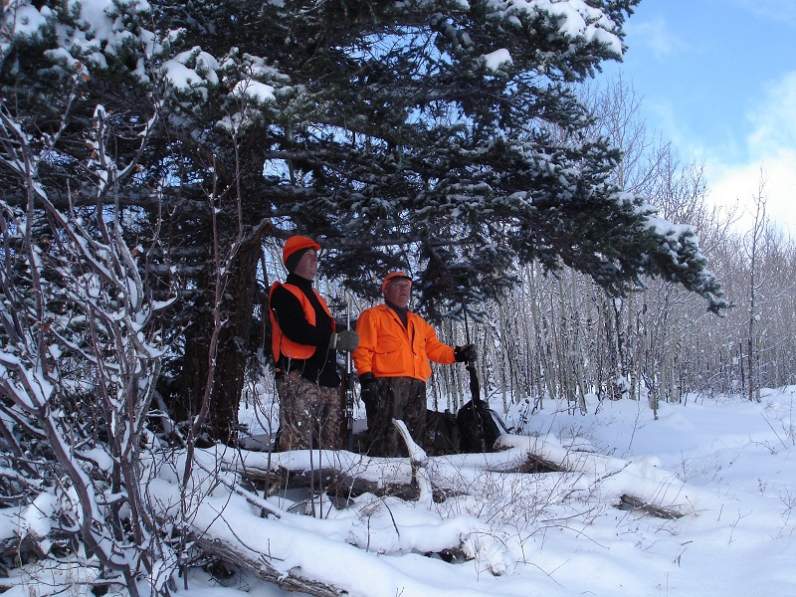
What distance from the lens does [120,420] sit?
8.82 ft

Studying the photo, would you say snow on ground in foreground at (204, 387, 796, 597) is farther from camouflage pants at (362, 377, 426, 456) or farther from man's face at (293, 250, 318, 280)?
man's face at (293, 250, 318, 280)

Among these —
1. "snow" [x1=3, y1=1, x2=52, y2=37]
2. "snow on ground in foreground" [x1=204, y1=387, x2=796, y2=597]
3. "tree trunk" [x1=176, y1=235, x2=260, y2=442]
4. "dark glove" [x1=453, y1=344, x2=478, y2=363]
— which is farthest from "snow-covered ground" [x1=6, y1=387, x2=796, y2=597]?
"snow" [x1=3, y1=1, x2=52, y2=37]

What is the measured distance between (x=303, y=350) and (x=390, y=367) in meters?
0.97

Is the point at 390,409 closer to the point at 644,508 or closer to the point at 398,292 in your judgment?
the point at 398,292

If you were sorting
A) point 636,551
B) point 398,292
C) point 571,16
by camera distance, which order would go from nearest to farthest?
point 636,551, point 571,16, point 398,292

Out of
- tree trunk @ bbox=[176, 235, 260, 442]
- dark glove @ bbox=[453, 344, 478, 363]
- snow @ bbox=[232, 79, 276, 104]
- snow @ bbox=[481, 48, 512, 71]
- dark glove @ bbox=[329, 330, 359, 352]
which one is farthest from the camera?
tree trunk @ bbox=[176, 235, 260, 442]

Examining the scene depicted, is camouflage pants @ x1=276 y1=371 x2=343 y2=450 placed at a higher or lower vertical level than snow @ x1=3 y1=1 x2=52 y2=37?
lower

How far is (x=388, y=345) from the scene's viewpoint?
5801 mm

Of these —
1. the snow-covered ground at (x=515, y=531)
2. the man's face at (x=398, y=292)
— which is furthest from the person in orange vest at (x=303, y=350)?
the man's face at (x=398, y=292)

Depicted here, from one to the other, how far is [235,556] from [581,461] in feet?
10.2

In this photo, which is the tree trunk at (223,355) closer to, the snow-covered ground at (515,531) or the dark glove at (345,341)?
the dark glove at (345,341)

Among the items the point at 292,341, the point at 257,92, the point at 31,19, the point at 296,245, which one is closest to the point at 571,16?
the point at 257,92

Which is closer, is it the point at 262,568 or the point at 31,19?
the point at 262,568

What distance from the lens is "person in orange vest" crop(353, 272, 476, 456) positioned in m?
5.75
